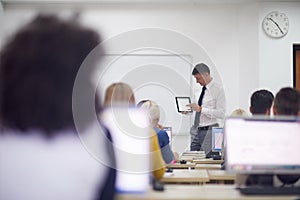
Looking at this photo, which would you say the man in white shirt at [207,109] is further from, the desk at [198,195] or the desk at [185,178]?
the desk at [198,195]

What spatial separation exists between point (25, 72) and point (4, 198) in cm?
22

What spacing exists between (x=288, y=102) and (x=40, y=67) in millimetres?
1738

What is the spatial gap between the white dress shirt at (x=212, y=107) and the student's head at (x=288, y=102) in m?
1.92

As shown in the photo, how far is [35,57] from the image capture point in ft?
1.96

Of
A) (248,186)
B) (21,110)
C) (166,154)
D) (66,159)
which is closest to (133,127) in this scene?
(66,159)

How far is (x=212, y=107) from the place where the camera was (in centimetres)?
412

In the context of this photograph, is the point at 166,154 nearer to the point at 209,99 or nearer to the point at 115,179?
the point at 209,99

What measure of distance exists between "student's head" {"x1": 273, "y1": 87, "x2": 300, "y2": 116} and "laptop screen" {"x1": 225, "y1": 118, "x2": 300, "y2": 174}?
22 cm

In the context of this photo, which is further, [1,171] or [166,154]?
[166,154]

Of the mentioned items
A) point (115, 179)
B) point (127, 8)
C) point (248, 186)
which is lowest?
point (248, 186)

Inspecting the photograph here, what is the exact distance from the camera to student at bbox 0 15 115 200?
0.60m

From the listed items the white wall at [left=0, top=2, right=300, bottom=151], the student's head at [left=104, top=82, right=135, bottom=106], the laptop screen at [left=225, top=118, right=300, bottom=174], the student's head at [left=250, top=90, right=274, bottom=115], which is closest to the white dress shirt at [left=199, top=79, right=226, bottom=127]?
the white wall at [left=0, top=2, right=300, bottom=151]

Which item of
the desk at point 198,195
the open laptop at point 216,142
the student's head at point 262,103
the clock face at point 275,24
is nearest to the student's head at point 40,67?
the desk at point 198,195

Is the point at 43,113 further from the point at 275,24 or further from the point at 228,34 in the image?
the point at 228,34
